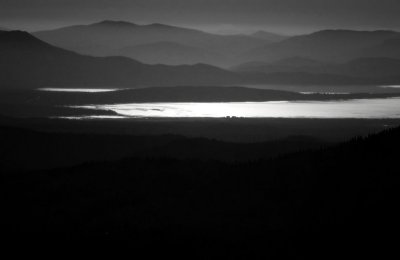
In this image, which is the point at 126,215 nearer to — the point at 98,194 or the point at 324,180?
the point at 98,194

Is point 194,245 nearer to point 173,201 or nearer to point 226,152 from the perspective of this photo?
point 173,201

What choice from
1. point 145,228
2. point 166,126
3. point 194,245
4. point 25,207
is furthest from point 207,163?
point 166,126

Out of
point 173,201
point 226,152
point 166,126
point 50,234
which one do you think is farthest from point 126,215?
point 166,126

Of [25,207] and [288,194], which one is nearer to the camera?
[288,194]

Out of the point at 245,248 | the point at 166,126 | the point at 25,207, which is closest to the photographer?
the point at 245,248

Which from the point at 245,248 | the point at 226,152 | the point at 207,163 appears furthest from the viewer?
the point at 226,152

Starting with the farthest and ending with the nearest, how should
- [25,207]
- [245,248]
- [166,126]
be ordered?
[166,126] < [25,207] < [245,248]
